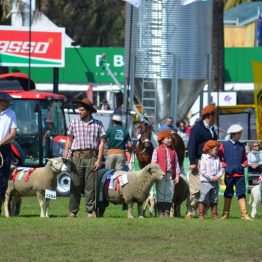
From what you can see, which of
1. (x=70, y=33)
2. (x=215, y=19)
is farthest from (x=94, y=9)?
(x=215, y=19)

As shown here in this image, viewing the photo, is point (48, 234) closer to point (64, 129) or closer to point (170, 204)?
point (170, 204)

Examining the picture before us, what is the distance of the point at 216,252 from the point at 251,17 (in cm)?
5866

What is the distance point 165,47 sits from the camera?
29.8 meters

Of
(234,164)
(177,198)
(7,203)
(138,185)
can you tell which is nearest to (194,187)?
(177,198)

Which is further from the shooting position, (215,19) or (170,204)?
(215,19)

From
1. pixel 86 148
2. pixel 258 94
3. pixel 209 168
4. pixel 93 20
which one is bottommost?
pixel 209 168

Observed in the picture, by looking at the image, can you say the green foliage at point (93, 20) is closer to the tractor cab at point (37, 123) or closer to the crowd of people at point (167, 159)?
the tractor cab at point (37, 123)

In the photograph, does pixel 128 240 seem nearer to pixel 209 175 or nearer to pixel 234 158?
pixel 209 175

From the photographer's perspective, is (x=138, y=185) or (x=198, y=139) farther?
(x=198, y=139)

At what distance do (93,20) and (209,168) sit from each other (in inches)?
2376

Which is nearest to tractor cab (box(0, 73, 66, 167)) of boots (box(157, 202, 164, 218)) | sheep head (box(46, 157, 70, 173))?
sheep head (box(46, 157, 70, 173))

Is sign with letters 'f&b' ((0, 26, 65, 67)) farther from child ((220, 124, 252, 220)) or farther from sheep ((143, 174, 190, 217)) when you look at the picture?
child ((220, 124, 252, 220))

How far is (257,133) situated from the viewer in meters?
31.0

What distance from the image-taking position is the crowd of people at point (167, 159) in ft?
55.8
